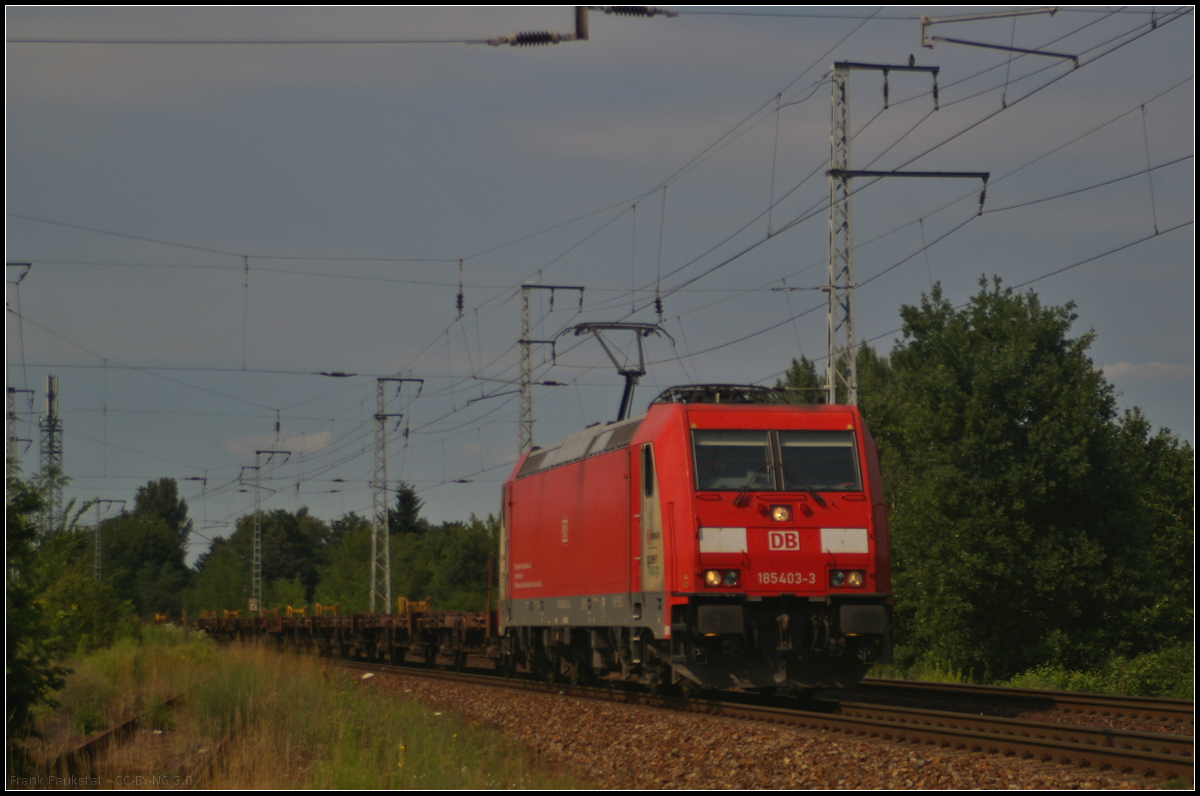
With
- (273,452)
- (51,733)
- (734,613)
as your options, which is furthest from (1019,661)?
(273,452)

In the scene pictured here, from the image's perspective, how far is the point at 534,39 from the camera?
1116 cm

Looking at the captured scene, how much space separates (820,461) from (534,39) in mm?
7276

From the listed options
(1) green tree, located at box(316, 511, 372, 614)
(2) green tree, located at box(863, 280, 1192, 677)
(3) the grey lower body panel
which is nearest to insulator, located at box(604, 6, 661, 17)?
(3) the grey lower body panel

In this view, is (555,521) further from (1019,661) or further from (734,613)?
(1019,661)

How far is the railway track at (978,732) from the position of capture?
10812 millimetres

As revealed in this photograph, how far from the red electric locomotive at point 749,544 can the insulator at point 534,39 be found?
20.1 ft

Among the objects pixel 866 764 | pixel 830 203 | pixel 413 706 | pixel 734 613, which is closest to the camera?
pixel 866 764

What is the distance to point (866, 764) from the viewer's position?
11.6 m

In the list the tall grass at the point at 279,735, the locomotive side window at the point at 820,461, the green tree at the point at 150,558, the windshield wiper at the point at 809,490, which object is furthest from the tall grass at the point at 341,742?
the green tree at the point at 150,558

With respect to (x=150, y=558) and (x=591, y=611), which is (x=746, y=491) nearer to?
(x=591, y=611)

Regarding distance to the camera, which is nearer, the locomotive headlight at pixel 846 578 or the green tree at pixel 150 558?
the locomotive headlight at pixel 846 578

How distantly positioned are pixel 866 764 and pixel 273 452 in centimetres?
4947

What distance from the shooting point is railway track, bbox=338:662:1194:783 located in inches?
426

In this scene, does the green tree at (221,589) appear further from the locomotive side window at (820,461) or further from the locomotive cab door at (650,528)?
the locomotive side window at (820,461)
